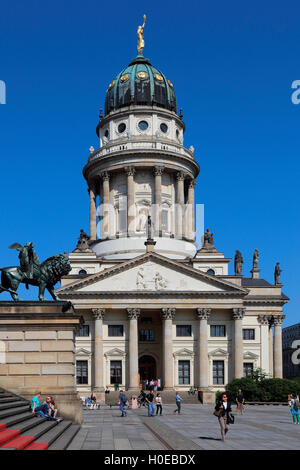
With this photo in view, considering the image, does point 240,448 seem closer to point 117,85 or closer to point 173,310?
point 173,310

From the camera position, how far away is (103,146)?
289ft

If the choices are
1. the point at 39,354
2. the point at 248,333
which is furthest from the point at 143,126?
the point at 39,354

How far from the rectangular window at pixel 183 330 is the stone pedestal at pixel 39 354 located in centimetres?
4668

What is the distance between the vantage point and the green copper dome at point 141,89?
88938 mm

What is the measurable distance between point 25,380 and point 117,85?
240ft

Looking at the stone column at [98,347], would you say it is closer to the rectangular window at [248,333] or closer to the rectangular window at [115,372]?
the rectangular window at [115,372]

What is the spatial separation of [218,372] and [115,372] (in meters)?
12.0

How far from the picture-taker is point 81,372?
68.9 m

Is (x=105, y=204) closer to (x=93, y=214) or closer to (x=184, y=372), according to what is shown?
(x=93, y=214)

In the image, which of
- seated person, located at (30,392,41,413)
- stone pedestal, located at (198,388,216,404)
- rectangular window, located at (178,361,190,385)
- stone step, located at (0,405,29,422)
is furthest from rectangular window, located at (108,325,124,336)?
stone step, located at (0,405,29,422)

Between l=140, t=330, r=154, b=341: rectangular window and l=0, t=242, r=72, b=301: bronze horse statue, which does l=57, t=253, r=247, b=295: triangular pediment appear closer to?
l=140, t=330, r=154, b=341: rectangular window

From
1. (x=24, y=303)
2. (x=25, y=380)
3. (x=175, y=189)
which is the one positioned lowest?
(x=25, y=380)

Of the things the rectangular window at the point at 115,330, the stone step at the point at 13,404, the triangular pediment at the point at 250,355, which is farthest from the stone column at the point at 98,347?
the stone step at the point at 13,404
